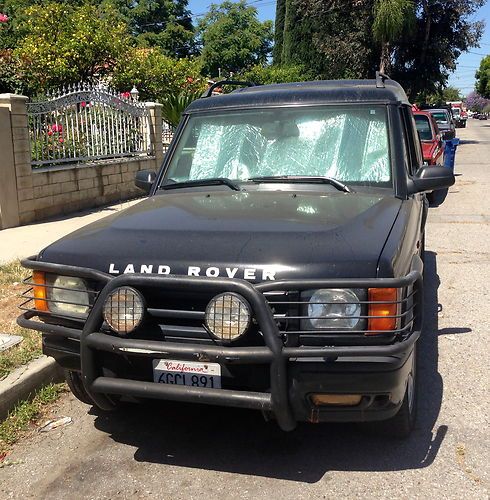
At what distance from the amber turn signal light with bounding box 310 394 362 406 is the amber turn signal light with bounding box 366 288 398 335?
0.33m

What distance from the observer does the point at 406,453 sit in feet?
11.2

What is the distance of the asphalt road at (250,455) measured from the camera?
123 inches

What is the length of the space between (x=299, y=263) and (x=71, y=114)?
8625 mm

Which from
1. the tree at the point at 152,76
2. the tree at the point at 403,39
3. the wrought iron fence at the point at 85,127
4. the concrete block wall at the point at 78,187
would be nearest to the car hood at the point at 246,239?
the concrete block wall at the point at 78,187

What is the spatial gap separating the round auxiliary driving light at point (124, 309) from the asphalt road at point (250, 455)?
0.85m

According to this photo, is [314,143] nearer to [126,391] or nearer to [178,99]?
[126,391]

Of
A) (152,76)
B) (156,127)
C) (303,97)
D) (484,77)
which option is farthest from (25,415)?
(484,77)

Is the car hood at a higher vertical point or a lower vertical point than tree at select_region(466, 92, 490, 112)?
lower

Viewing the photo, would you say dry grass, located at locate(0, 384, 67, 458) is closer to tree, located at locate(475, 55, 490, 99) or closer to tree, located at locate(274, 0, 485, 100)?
tree, located at locate(274, 0, 485, 100)

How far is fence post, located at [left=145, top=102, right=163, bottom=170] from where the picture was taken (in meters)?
13.4

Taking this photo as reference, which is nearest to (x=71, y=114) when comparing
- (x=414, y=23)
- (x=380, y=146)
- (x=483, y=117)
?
(x=380, y=146)

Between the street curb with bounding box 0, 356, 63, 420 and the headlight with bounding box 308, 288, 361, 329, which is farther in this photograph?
the street curb with bounding box 0, 356, 63, 420

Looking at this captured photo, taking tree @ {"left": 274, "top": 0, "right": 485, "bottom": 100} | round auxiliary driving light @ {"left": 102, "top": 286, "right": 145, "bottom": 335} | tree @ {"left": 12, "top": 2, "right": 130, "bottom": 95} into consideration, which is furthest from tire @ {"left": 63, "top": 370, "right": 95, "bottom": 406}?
tree @ {"left": 274, "top": 0, "right": 485, "bottom": 100}

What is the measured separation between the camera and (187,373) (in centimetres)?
297
